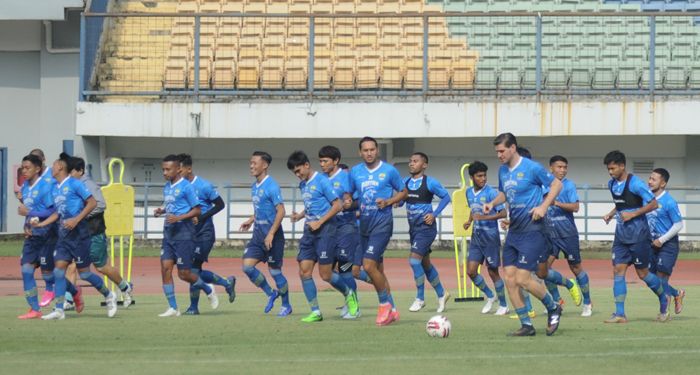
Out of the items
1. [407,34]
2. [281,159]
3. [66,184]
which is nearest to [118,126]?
[281,159]

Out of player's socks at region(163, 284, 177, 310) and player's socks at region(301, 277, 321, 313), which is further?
player's socks at region(163, 284, 177, 310)

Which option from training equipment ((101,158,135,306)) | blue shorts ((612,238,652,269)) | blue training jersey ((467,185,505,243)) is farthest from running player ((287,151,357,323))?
training equipment ((101,158,135,306))

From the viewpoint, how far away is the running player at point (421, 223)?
17484 millimetres

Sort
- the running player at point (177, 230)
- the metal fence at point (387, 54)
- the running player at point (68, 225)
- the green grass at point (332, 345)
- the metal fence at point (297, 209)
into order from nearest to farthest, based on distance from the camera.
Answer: the green grass at point (332, 345) < the running player at point (68, 225) < the running player at point (177, 230) < the metal fence at point (297, 209) < the metal fence at point (387, 54)

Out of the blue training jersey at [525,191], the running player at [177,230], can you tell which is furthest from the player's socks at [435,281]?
the blue training jersey at [525,191]

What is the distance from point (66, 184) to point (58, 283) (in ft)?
3.86

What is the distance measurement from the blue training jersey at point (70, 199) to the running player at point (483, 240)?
15.6ft

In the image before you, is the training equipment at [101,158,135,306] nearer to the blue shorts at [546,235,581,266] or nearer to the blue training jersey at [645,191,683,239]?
the blue shorts at [546,235,581,266]

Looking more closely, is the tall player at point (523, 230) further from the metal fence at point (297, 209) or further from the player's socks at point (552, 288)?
the metal fence at point (297, 209)

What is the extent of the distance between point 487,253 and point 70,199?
5.21 meters

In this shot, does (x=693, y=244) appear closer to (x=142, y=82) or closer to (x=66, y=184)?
(x=142, y=82)

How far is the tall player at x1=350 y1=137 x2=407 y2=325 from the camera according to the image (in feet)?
50.5

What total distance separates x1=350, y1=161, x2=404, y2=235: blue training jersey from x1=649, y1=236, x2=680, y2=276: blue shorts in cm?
309

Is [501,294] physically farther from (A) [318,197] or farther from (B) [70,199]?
(B) [70,199]
